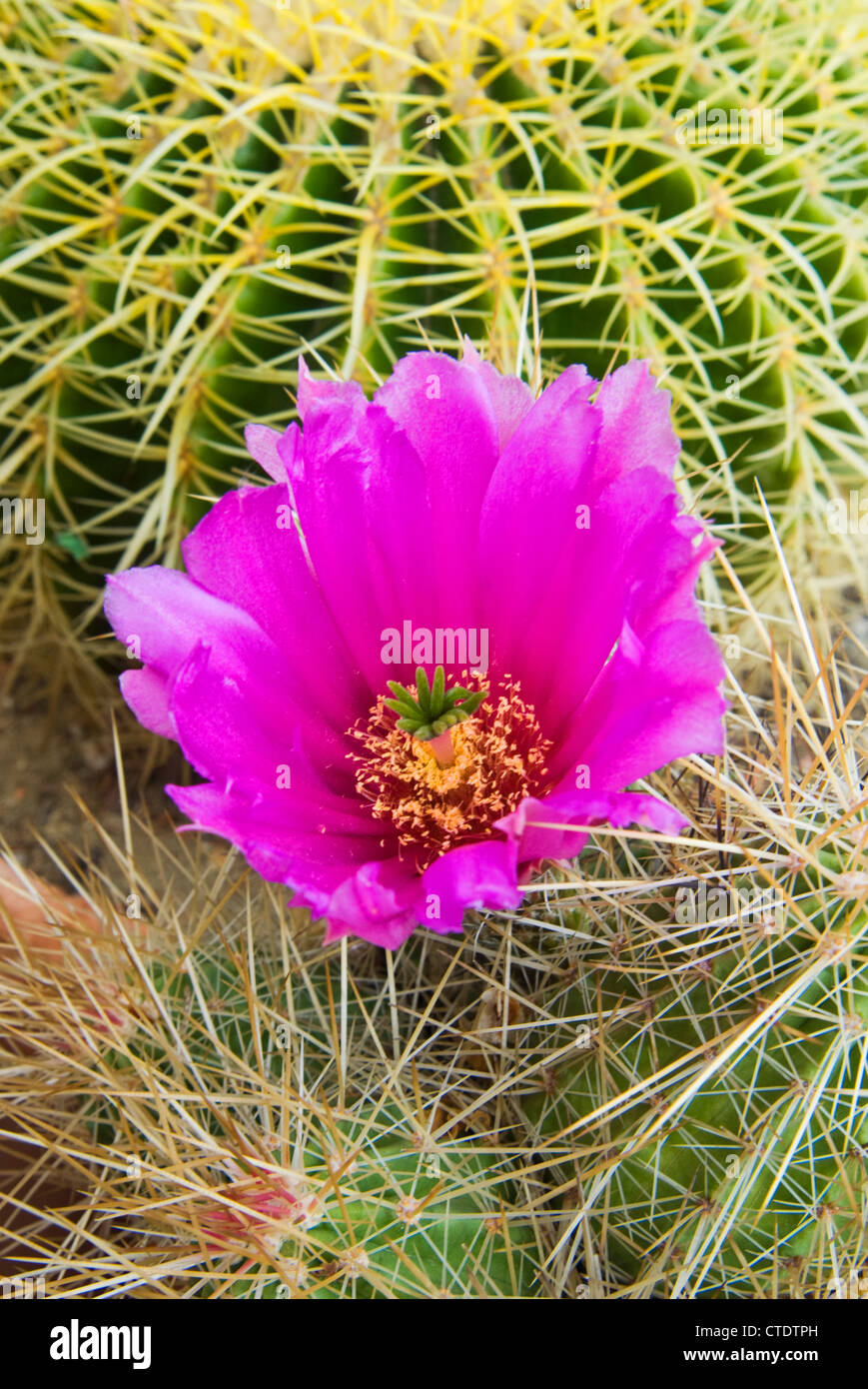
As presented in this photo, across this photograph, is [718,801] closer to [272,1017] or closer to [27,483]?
[272,1017]

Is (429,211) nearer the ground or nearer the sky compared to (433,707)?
nearer the sky

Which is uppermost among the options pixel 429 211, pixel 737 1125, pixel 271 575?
pixel 429 211

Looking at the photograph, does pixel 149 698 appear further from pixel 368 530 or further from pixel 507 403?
pixel 507 403

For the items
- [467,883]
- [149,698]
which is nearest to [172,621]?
[149,698]

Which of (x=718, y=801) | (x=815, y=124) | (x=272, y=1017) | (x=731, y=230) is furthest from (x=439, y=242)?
(x=272, y=1017)

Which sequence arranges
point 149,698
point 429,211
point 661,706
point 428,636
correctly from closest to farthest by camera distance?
1. point 661,706
2. point 149,698
3. point 428,636
4. point 429,211

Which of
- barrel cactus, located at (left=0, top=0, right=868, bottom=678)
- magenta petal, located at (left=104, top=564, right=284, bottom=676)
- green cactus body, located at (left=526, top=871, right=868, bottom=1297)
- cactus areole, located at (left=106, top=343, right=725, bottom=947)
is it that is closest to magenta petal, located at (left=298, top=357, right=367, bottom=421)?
cactus areole, located at (left=106, top=343, right=725, bottom=947)
